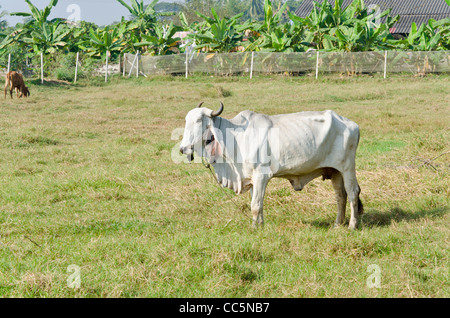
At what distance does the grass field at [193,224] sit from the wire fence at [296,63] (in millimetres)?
10321

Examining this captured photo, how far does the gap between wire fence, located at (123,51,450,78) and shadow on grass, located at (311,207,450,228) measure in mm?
17074

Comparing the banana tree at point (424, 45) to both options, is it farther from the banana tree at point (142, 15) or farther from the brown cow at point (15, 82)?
the brown cow at point (15, 82)

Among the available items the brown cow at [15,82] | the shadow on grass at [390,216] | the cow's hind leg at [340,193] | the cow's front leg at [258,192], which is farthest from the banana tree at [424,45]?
the cow's front leg at [258,192]

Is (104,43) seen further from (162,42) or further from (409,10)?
(409,10)

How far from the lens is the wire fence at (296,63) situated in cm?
2236

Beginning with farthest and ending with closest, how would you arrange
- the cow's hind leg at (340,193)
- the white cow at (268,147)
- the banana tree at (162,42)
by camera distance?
the banana tree at (162,42)
the cow's hind leg at (340,193)
the white cow at (268,147)

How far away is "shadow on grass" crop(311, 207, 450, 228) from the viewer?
5809 millimetres

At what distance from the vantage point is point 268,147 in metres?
5.43

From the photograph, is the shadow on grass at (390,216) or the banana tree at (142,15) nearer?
the shadow on grass at (390,216)

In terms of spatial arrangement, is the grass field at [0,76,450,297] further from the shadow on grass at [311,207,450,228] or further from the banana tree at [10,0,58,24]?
the banana tree at [10,0,58,24]

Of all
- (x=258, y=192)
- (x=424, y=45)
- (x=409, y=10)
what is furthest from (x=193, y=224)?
(x=409, y=10)

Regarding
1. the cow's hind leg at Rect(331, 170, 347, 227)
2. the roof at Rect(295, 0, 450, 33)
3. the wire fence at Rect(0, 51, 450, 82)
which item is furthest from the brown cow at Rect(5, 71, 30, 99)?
the roof at Rect(295, 0, 450, 33)

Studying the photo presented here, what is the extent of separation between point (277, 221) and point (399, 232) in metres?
1.23

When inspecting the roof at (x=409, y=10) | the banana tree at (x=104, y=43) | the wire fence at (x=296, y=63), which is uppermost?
the roof at (x=409, y=10)
